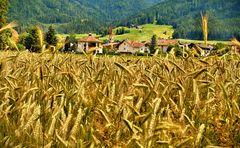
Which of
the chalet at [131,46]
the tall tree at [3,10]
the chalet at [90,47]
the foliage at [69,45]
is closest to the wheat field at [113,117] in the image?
the chalet at [90,47]

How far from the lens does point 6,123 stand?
1.85 metres

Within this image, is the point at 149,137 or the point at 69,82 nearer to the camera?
the point at 149,137

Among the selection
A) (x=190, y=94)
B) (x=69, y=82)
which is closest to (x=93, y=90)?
(x=69, y=82)

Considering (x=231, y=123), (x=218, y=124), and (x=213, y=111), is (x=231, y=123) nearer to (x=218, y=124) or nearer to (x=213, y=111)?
(x=218, y=124)

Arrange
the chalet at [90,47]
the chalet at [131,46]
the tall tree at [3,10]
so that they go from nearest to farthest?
the chalet at [90,47]
the tall tree at [3,10]
the chalet at [131,46]

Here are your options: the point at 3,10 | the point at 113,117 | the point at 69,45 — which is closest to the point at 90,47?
the point at 113,117

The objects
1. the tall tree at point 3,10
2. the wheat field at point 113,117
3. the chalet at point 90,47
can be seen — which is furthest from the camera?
the tall tree at point 3,10

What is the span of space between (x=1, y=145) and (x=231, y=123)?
1265mm

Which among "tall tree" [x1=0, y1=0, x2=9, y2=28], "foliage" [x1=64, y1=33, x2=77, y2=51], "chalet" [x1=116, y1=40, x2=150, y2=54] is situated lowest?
"chalet" [x1=116, y1=40, x2=150, y2=54]

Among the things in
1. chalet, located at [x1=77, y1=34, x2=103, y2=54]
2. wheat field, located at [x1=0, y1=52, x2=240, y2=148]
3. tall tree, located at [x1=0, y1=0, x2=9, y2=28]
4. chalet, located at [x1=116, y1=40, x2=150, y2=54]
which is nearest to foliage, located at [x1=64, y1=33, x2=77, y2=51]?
chalet, located at [x1=77, y1=34, x2=103, y2=54]

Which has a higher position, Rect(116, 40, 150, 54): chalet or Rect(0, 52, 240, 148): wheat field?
Rect(0, 52, 240, 148): wheat field

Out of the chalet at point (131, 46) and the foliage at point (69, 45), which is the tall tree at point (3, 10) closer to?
the foliage at point (69, 45)

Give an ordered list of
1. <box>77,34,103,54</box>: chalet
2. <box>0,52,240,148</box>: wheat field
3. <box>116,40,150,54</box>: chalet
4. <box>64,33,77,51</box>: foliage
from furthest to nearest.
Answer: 1. <box>116,40,150,54</box>: chalet
2. <box>64,33,77,51</box>: foliage
3. <box>77,34,103,54</box>: chalet
4. <box>0,52,240,148</box>: wheat field

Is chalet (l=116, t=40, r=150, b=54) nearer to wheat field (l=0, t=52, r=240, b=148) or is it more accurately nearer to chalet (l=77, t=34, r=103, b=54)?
chalet (l=77, t=34, r=103, b=54)
